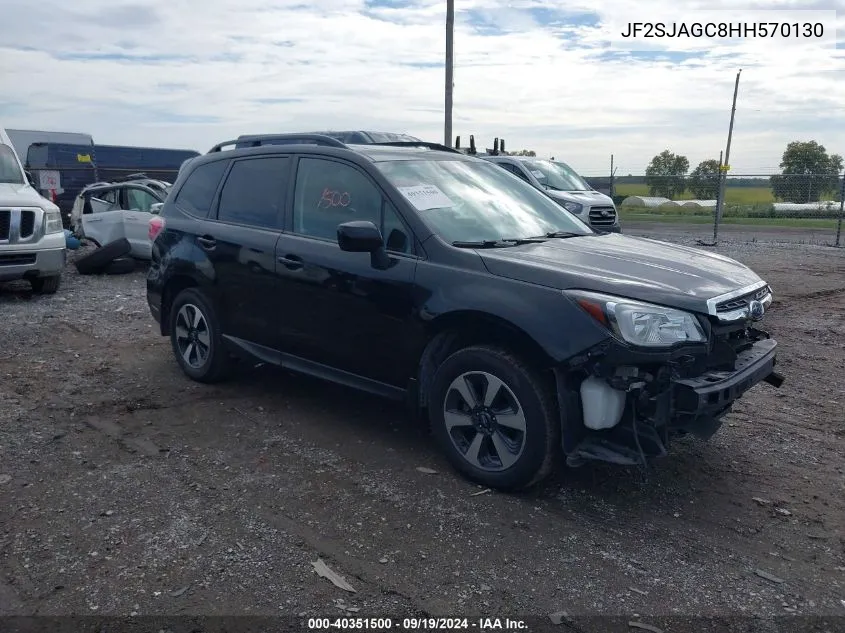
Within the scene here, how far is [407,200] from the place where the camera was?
461 centimetres

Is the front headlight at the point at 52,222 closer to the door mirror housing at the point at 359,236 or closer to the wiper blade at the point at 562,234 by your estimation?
the door mirror housing at the point at 359,236

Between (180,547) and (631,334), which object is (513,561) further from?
(180,547)

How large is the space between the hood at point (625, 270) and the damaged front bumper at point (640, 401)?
332mm

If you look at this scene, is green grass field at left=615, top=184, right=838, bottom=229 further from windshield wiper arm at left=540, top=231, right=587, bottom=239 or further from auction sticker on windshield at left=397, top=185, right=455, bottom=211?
auction sticker on windshield at left=397, top=185, right=455, bottom=211

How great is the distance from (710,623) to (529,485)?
3.89 ft

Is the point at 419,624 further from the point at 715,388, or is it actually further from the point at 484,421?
the point at 715,388

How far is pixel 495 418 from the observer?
161 inches

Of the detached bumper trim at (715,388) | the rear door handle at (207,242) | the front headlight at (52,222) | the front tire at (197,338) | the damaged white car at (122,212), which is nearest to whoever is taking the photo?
the detached bumper trim at (715,388)

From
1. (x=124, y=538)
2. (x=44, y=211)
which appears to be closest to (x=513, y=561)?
(x=124, y=538)

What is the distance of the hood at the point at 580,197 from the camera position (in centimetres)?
1429

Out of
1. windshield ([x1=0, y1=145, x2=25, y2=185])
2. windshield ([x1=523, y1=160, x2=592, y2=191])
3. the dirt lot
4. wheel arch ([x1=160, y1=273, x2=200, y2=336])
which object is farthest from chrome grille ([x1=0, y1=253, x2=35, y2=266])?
windshield ([x1=523, y1=160, x2=592, y2=191])

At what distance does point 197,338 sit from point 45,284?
5.78 m

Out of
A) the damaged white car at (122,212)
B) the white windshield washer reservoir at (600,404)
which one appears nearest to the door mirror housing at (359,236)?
the white windshield washer reservoir at (600,404)

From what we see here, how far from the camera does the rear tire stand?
10.6 metres
